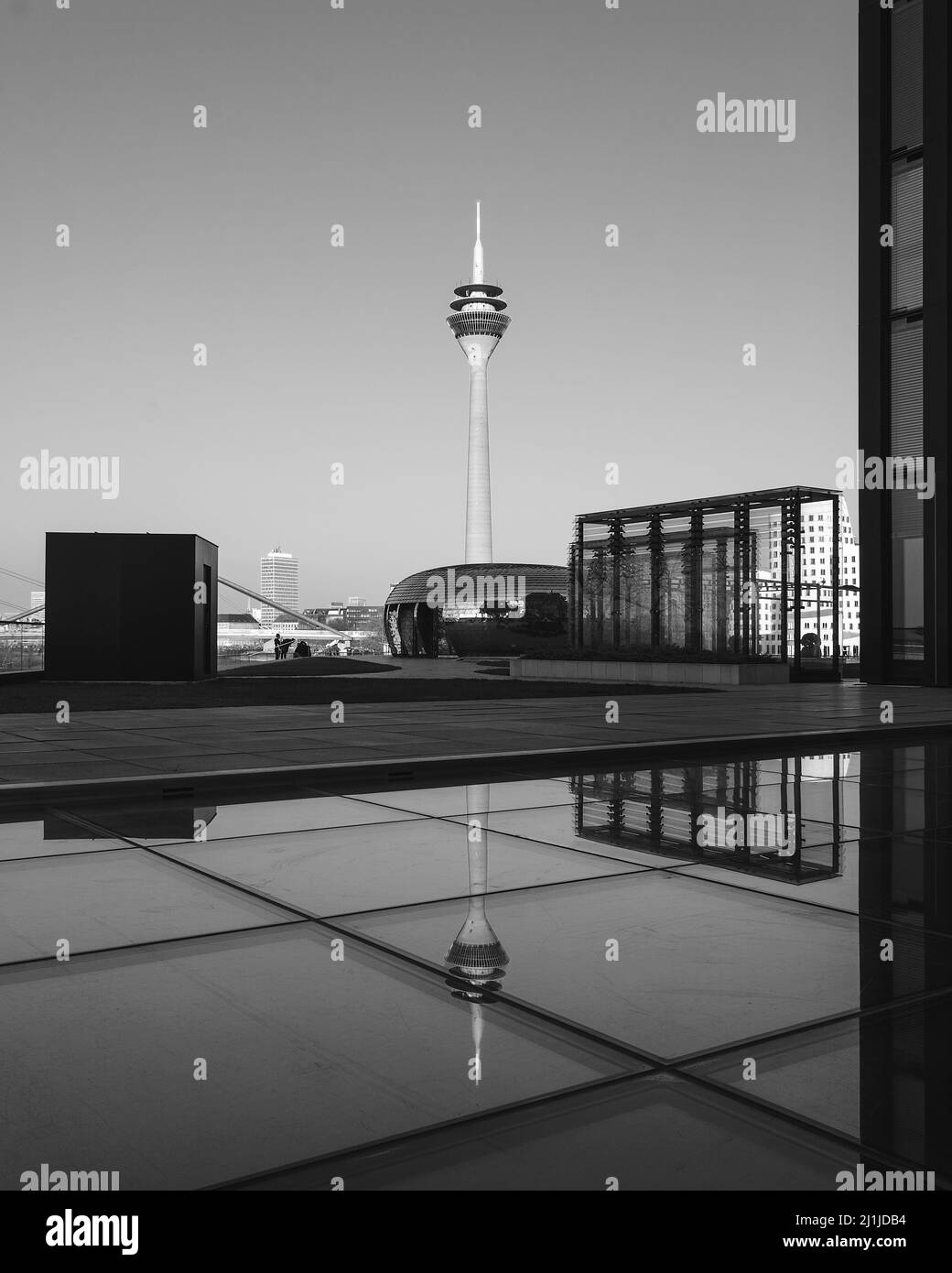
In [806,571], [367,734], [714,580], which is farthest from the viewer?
[806,571]

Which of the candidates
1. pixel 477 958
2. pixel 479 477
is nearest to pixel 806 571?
pixel 477 958

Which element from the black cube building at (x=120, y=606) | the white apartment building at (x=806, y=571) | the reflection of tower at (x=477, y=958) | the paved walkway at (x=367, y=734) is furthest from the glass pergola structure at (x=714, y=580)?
the reflection of tower at (x=477, y=958)

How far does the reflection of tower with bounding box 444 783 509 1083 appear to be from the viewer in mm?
3768

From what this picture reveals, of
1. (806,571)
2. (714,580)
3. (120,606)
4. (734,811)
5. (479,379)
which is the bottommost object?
(734,811)

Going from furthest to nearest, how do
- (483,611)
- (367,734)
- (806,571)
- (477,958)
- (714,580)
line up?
(483,611)
(806,571)
(714,580)
(367,734)
(477,958)

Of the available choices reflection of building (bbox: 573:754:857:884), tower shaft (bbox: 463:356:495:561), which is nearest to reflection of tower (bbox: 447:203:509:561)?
tower shaft (bbox: 463:356:495:561)

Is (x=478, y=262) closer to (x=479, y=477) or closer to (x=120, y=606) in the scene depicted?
(x=479, y=477)

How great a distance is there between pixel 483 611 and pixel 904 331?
228ft

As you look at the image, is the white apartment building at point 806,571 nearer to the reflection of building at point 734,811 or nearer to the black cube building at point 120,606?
the black cube building at point 120,606

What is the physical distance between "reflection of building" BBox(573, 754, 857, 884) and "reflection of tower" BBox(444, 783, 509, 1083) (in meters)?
1.42

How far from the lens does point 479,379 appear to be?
177375 millimetres
